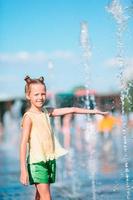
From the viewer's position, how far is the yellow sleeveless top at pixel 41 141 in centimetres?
508

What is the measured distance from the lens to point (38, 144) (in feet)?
16.7

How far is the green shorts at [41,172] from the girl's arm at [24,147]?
0.08m

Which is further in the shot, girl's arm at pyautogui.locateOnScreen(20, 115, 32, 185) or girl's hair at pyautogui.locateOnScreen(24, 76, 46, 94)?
girl's hair at pyautogui.locateOnScreen(24, 76, 46, 94)

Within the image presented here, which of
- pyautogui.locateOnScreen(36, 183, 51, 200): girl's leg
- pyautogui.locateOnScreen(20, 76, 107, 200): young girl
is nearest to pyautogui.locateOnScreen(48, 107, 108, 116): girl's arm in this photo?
pyautogui.locateOnScreen(20, 76, 107, 200): young girl

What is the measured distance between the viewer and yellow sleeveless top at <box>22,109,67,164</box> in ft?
16.7

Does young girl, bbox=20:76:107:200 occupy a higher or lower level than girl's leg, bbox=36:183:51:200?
higher

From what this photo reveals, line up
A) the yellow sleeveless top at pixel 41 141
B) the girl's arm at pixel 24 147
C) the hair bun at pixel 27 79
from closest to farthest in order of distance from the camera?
the girl's arm at pixel 24 147 < the yellow sleeveless top at pixel 41 141 < the hair bun at pixel 27 79

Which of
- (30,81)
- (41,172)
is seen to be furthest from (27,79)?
(41,172)

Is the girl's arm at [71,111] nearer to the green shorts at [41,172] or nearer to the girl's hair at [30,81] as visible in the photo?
the girl's hair at [30,81]

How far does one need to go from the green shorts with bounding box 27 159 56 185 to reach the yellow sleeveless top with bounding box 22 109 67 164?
35 mm

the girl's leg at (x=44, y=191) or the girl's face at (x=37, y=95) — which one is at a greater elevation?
the girl's face at (x=37, y=95)

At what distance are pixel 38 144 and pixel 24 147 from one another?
0.35ft

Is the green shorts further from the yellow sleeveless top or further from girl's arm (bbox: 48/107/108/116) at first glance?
girl's arm (bbox: 48/107/108/116)

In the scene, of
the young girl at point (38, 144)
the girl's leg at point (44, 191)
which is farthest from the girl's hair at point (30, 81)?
the girl's leg at point (44, 191)
